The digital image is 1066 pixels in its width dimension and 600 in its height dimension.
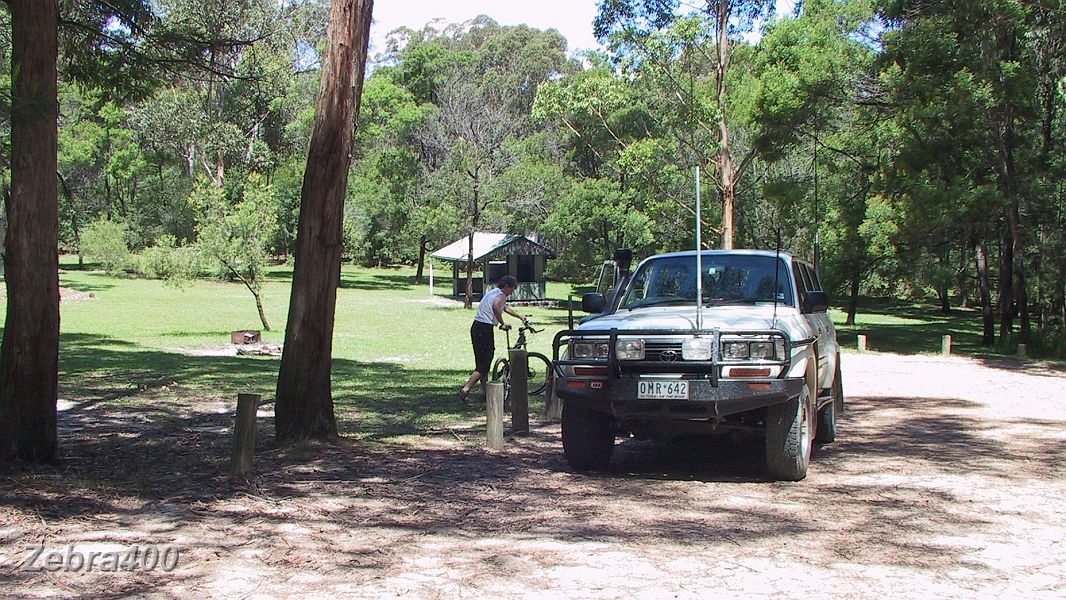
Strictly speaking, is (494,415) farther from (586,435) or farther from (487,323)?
(487,323)

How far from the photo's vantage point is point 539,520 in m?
7.08

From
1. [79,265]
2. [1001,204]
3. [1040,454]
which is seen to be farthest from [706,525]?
[79,265]

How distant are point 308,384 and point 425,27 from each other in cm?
9483

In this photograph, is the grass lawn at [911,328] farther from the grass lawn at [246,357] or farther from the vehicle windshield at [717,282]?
the vehicle windshield at [717,282]

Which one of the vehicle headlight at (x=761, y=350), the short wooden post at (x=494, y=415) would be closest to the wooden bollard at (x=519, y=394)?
the short wooden post at (x=494, y=415)

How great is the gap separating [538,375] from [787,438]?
36.8 feet

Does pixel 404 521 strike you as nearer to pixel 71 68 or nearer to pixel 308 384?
pixel 308 384

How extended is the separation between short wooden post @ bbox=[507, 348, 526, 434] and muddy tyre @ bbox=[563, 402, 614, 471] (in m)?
2.42

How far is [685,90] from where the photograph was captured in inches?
1293

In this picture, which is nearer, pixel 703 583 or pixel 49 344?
pixel 703 583

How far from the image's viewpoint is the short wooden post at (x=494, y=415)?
10.1m

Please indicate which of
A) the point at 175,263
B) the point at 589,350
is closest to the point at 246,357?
the point at 175,263

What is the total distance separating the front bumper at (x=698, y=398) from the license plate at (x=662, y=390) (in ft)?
0.11

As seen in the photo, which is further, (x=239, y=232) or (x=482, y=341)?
(x=239, y=232)
